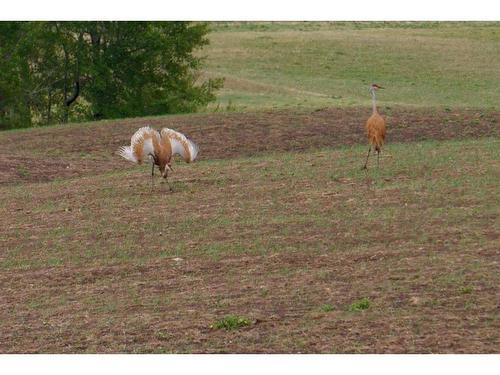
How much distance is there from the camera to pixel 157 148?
18.8 metres

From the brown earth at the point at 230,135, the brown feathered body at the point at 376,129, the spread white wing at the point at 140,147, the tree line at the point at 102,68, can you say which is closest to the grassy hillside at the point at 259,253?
the brown earth at the point at 230,135

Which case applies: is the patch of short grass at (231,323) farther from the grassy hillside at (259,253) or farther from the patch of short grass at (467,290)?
the patch of short grass at (467,290)

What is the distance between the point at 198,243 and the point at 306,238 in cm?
153

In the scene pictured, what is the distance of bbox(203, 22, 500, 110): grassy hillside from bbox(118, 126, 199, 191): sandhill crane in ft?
80.7

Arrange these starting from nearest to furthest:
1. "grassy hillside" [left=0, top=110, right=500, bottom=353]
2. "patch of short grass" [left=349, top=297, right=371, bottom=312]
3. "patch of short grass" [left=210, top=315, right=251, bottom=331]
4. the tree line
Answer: "grassy hillside" [left=0, top=110, right=500, bottom=353], "patch of short grass" [left=210, top=315, right=251, bottom=331], "patch of short grass" [left=349, top=297, right=371, bottom=312], the tree line

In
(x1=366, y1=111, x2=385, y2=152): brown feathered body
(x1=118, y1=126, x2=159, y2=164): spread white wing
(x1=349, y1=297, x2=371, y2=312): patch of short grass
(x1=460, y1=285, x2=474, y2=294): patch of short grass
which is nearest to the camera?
(x1=349, y1=297, x2=371, y2=312): patch of short grass

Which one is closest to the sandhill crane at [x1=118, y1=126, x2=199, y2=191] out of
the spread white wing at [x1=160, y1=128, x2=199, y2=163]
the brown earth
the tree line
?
the spread white wing at [x1=160, y1=128, x2=199, y2=163]

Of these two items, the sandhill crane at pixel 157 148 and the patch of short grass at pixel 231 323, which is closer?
the patch of short grass at pixel 231 323

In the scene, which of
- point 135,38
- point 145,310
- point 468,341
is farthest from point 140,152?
point 135,38

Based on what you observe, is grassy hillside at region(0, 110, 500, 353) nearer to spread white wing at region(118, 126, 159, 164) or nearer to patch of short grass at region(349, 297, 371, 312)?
patch of short grass at region(349, 297, 371, 312)

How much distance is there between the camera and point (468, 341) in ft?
33.2

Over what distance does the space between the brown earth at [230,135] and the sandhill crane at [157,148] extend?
5327 mm

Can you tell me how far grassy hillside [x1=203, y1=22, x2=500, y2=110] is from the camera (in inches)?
1892

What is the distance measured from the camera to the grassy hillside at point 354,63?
Result: 48062 mm
